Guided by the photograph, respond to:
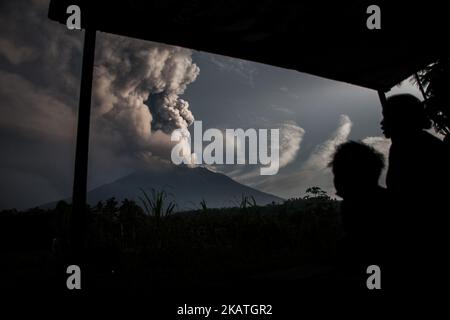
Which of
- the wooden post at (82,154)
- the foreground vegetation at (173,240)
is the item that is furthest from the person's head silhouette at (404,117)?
the wooden post at (82,154)

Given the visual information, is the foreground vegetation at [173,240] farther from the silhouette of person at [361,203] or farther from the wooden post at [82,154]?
the silhouette of person at [361,203]

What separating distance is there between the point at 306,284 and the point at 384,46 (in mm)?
2210

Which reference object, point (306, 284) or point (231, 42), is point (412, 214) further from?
point (231, 42)

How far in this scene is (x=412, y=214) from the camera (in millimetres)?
1194

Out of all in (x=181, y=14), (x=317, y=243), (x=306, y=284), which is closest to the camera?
(x=306, y=284)

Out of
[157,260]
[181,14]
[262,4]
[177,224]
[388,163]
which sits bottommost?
[157,260]

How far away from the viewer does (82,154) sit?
1.81m

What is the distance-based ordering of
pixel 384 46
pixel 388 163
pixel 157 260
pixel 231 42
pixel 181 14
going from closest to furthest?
1. pixel 388 163
2. pixel 181 14
3. pixel 231 42
4. pixel 384 46
5. pixel 157 260

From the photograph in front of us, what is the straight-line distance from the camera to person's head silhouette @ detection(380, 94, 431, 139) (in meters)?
1.38

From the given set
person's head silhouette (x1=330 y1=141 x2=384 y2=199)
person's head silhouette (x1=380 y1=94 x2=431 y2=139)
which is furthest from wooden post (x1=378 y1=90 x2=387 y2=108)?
person's head silhouette (x1=330 y1=141 x2=384 y2=199)

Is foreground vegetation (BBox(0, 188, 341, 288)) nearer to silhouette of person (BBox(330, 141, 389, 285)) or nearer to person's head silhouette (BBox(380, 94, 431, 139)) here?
silhouette of person (BBox(330, 141, 389, 285))

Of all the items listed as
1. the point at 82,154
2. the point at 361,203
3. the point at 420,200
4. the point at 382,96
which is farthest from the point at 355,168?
the point at 382,96

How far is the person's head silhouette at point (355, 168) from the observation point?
1372 millimetres

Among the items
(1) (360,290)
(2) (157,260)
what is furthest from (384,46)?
(2) (157,260)
